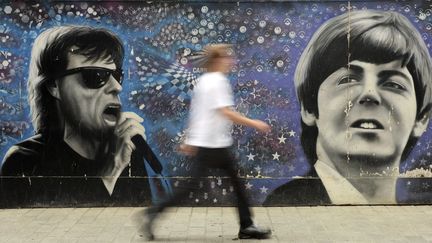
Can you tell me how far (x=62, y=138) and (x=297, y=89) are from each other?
2.80 metres

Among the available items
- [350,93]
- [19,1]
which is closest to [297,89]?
[350,93]

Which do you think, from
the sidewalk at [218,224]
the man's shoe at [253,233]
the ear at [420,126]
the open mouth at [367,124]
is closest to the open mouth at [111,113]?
the sidewalk at [218,224]

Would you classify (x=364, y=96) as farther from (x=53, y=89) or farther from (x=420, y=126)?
(x=53, y=89)

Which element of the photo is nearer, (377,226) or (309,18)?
(377,226)

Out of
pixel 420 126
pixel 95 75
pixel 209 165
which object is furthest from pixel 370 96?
pixel 95 75

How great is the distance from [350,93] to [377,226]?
1608mm

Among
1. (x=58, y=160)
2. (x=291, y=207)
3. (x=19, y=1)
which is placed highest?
(x=19, y=1)

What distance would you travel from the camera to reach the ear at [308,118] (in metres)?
7.35

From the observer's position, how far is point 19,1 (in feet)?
23.8

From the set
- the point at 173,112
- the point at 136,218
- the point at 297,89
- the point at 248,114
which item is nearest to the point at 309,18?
the point at 297,89

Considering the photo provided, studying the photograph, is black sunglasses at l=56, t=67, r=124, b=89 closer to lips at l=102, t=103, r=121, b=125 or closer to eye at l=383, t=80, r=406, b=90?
lips at l=102, t=103, r=121, b=125

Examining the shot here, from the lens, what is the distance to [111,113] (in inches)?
290

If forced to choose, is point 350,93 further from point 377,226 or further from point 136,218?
point 136,218

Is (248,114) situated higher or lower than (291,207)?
higher
